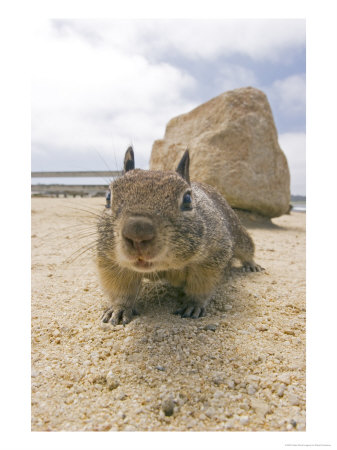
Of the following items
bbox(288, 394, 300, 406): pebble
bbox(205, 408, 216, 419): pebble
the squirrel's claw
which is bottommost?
bbox(205, 408, 216, 419): pebble

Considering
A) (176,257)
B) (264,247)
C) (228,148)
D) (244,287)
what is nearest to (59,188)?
(228,148)

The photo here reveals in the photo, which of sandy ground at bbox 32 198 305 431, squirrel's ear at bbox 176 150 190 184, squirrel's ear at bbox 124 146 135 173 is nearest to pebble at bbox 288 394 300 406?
sandy ground at bbox 32 198 305 431

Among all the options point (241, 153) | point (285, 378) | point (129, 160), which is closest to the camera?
point (285, 378)

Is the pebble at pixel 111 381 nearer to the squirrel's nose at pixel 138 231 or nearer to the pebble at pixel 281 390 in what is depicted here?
the squirrel's nose at pixel 138 231

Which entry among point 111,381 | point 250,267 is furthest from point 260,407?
point 250,267

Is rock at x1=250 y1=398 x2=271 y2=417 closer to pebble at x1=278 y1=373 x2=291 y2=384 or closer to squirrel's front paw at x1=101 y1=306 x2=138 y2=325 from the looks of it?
pebble at x1=278 y1=373 x2=291 y2=384

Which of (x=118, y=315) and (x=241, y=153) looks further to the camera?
(x=241, y=153)

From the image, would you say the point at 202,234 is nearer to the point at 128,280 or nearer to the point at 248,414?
the point at 128,280

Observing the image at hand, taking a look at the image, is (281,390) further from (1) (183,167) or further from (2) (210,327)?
(1) (183,167)
